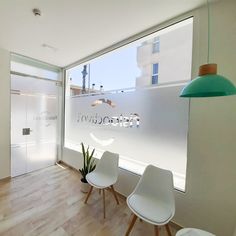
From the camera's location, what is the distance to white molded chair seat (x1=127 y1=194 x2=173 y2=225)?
1.47 meters

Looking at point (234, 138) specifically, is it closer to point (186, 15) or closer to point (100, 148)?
point (186, 15)

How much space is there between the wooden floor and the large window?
730mm

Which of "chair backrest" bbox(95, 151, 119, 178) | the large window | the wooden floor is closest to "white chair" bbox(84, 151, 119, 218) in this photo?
"chair backrest" bbox(95, 151, 119, 178)

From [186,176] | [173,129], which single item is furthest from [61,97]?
[186,176]

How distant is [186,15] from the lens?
6.31 feet

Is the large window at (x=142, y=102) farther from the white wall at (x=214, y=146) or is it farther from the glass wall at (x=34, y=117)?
the glass wall at (x=34, y=117)

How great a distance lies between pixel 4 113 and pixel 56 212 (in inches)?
86.2

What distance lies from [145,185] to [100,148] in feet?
4.69

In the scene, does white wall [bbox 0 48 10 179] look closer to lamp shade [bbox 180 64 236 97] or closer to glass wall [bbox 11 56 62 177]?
glass wall [bbox 11 56 62 177]

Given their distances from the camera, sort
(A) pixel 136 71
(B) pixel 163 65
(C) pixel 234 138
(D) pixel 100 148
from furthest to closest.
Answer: (D) pixel 100 148 → (A) pixel 136 71 → (B) pixel 163 65 → (C) pixel 234 138

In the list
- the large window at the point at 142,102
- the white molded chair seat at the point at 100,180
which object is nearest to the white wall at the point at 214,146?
the large window at the point at 142,102

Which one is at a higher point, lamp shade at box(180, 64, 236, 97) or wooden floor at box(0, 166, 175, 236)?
lamp shade at box(180, 64, 236, 97)

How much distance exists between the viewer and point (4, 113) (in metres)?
3.06

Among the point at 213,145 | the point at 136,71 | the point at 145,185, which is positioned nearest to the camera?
the point at 213,145
